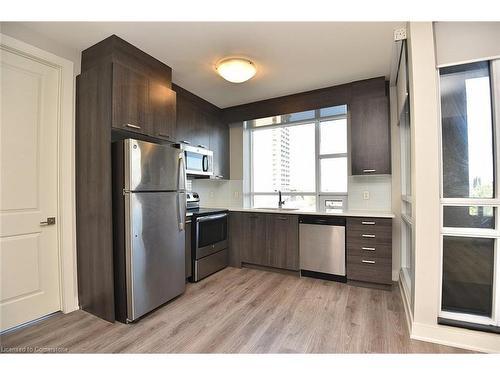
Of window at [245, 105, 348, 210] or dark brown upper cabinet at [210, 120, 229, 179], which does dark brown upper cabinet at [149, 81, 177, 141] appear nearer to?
dark brown upper cabinet at [210, 120, 229, 179]

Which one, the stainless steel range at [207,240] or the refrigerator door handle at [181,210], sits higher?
the refrigerator door handle at [181,210]

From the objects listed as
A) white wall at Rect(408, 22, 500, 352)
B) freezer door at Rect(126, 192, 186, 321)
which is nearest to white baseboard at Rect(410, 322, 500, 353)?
white wall at Rect(408, 22, 500, 352)

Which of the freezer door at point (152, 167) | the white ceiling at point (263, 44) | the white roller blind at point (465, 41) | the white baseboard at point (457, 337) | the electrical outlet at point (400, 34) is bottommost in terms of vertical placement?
the white baseboard at point (457, 337)

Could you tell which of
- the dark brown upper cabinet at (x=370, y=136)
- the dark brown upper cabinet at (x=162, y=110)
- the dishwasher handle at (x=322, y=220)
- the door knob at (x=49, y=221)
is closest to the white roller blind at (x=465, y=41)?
the dark brown upper cabinet at (x=370, y=136)

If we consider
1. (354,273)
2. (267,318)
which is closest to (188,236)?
(267,318)

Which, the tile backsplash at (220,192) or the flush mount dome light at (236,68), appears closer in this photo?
the flush mount dome light at (236,68)

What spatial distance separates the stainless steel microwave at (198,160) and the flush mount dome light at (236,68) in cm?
111

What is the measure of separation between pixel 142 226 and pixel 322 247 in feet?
7.06

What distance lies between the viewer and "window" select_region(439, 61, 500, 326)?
5.63 feet

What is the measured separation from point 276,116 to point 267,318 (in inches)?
106

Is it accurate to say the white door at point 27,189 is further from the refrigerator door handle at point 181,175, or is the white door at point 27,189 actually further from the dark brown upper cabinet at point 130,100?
the refrigerator door handle at point 181,175

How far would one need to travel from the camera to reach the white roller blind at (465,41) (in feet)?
5.37
